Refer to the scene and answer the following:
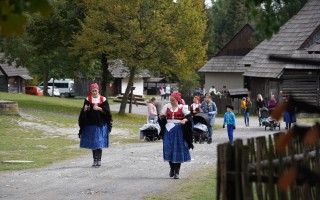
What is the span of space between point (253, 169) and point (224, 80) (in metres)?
65.5

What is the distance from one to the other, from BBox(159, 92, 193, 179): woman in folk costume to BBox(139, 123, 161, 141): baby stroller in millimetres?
12792

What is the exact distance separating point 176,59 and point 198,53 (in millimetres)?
1674

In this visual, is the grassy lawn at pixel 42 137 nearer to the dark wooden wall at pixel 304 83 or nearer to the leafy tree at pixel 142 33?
the leafy tree at pixel 142 33

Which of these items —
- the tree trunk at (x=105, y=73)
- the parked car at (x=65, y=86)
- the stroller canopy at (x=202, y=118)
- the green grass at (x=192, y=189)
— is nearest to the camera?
the green grass at (x=192, y=189)

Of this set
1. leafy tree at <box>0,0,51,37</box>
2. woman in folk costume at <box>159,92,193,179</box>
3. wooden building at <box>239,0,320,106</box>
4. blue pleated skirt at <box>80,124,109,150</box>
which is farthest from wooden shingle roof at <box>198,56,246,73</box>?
leafy tree at <box>0,0,51,37</box>

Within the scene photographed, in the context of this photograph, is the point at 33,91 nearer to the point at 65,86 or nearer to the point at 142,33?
the point at 65,86

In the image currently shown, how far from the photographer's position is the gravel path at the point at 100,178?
557 inches

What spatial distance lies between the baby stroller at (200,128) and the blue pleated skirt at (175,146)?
37.6ft

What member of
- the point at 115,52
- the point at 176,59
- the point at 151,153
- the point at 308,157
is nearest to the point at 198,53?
the point at 176,59

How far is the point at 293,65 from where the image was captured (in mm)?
47062

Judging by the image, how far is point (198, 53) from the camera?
4525cm

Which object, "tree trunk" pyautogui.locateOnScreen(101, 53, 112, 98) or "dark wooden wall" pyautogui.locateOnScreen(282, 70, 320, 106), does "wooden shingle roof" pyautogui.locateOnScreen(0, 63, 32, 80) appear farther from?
"dark wooden wall" pyautogui.locateOnScreen(282, 70, 320, 106)

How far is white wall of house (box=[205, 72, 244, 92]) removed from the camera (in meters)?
71.4

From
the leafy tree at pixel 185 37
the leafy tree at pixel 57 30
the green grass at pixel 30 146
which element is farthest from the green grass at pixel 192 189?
the leafy tree at pixel 57 30
